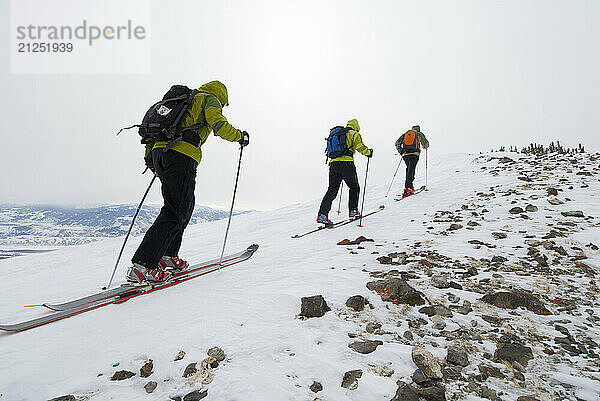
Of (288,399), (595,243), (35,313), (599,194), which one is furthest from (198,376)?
(599,194)

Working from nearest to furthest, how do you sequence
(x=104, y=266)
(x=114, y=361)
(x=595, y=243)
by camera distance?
(x=114, y=361)
(x=595, y=243)
(x=104, y=266)

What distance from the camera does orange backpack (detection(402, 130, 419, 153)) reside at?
1065 centimetres

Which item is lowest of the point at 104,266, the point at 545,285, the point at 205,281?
the point at 104,266

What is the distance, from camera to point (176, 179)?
389 centimetres

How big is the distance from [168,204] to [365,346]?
295 centimetres

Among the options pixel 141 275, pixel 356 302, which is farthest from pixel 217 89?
pixel 356 302

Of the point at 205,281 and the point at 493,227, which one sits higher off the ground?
the point at 493,227

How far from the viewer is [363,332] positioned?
2500mm

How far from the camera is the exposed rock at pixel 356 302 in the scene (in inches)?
112

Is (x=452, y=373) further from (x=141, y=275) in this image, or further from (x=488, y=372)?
(x=141, y=275)

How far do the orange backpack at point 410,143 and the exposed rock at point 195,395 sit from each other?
10.3 meters

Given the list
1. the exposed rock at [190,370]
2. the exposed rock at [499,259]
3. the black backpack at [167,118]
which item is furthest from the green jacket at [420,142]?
the exposed rock at [190,370]

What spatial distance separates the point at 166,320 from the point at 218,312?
19.3 inches

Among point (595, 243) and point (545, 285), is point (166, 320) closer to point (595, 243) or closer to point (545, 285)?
point (545, 285)
